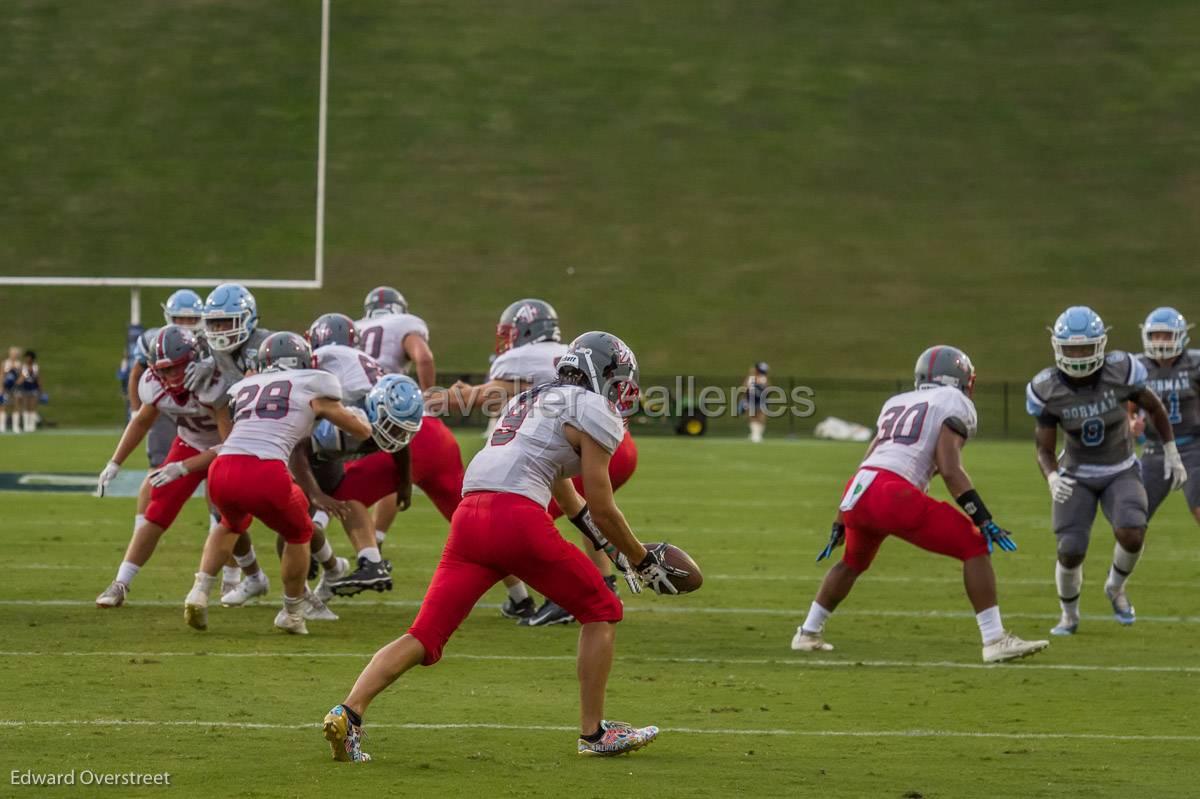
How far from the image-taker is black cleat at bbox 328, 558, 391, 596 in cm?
787

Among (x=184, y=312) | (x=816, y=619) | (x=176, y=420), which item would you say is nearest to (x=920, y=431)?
(x=816, y=619)

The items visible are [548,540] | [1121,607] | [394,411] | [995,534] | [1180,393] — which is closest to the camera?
[548,540]

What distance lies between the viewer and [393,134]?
4212cm

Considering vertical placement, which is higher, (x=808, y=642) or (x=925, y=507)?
(x=925, y=507)

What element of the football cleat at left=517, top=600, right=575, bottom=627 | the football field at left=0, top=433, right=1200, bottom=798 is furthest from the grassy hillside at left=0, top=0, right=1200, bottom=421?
the football cleat at left=517, top=600, right=575, bottom=627

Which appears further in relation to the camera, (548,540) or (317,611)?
(317,611)

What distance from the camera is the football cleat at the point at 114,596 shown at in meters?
8.55

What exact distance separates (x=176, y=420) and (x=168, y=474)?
0.61 m

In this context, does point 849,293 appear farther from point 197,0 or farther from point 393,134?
point 197,0

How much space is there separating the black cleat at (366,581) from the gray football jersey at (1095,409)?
360 centimetres

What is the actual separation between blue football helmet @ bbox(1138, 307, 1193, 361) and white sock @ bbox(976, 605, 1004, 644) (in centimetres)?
327

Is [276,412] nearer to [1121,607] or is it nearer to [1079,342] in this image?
[1079,342]

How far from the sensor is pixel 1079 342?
843cm

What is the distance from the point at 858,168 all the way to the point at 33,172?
21138 mm
